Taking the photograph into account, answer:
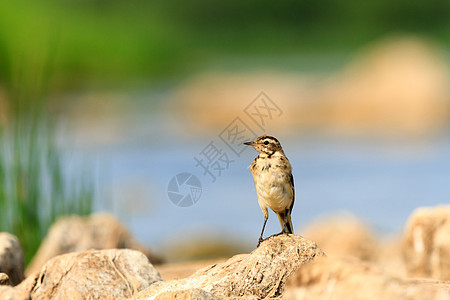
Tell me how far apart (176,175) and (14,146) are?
13.7 ft

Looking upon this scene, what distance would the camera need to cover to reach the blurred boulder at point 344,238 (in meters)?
11.1

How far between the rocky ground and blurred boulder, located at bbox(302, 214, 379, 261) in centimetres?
2

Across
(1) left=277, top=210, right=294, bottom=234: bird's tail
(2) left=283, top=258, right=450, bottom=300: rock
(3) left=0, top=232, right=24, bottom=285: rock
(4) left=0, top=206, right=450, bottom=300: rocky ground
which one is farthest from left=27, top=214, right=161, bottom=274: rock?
(2) left=283, top=258, right=450, bottom=300: rock

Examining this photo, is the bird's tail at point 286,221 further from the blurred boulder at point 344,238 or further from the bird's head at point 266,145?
the blurred boulder at point 344,238

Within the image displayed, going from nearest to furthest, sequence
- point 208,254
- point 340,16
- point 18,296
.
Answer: point 18,296 < point 208,254 < point 340,16

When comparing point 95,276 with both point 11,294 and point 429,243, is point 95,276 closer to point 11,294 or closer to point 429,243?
Result: point 11,294

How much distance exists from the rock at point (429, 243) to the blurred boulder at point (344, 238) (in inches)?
97.7

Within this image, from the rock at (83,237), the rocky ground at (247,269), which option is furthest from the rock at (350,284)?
the rock at (83,237)

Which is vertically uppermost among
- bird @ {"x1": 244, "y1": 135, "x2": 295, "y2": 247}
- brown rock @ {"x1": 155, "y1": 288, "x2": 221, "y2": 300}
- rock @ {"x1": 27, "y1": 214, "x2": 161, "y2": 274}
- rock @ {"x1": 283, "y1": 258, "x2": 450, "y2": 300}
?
bird @ {"x1": 244, "y1": 135, "x2": 295, "y2": 247}

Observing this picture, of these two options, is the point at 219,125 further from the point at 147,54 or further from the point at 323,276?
the point at 323,276

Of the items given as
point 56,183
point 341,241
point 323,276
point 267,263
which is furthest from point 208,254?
point 323,276

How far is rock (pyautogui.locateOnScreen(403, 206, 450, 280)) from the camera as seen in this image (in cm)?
810

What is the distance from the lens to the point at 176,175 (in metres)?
6.35

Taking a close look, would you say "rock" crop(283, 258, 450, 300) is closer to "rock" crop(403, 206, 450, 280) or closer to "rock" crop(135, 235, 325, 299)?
"rock" crop(135, 235, 325, 299)
